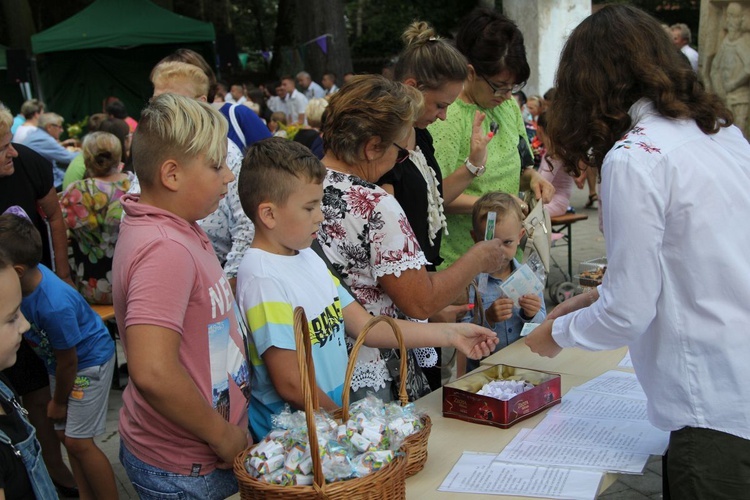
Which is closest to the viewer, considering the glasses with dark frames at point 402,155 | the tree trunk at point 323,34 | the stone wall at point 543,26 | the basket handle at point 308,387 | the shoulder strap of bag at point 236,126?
the basket handle at point 308,387

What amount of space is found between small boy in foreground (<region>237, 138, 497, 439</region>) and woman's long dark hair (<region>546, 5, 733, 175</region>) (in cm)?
69

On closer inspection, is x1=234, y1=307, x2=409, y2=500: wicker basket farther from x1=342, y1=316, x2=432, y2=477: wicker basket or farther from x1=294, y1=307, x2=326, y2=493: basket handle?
x1=342, y1=316, x2=432, y2=477: wicker basket

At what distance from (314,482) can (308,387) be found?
0.19 m

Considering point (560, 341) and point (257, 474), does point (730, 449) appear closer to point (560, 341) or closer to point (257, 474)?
point (560, 341)

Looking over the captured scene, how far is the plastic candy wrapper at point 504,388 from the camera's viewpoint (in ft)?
7.74

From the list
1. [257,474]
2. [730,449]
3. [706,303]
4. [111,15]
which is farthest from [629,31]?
[111,15]

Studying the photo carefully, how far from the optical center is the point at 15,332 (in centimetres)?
173

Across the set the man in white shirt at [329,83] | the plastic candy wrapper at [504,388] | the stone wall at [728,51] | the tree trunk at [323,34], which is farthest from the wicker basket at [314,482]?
the tree trunk at [323,34]

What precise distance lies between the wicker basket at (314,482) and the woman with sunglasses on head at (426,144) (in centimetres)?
115

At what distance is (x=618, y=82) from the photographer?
1839 millimetres

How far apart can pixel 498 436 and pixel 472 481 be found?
0.90ft

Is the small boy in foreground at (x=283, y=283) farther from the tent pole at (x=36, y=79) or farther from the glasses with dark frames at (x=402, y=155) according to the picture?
the tent pole at (x=36, y=79)

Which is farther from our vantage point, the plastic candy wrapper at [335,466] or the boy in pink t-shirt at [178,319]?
the boy in pink t-shirt at [178,319]

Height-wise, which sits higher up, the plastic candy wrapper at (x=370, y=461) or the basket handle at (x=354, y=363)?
the basket handle at (x=354, y=363)
